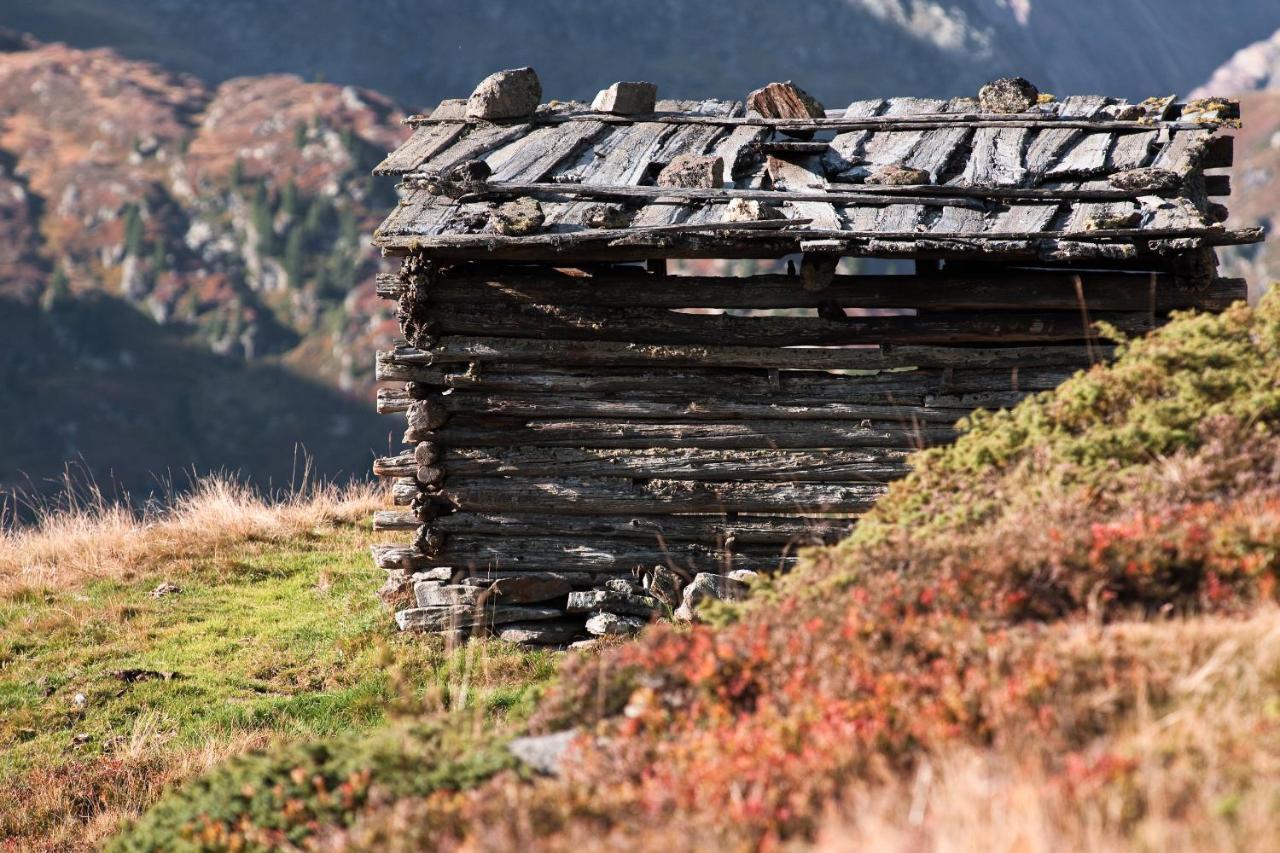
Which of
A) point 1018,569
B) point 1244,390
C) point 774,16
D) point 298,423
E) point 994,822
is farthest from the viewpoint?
point 774,16

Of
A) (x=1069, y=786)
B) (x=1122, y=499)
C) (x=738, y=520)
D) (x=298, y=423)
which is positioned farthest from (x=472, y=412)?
(x=298, y=423)

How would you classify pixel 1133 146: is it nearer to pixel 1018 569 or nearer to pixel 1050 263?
pixel 1050 263

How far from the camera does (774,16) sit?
18525 centimetres

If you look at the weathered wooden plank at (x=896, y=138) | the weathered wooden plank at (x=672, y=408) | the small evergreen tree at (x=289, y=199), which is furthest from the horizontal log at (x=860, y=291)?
the small evergreen tree at (x=289, y=199)

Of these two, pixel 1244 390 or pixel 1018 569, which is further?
pixel 1244 390

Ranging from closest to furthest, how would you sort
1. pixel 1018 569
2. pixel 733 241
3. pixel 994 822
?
pixel 994 822
pixel 1018 569
pixel 733 241

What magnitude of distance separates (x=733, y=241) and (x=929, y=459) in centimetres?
262

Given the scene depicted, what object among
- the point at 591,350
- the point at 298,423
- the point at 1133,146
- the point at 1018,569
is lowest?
the point at 298,423

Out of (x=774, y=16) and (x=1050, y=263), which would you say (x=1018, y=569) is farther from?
(x=774, y=16)

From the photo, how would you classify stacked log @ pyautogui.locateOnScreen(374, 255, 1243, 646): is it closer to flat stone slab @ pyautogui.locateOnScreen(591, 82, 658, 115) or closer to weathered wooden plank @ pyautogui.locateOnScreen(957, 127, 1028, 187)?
weathered wooden plank @ pyautogui.locateOnScreen(957, 127, 1028, 187)

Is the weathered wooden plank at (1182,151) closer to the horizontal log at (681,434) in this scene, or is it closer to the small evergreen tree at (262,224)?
the horizontal log at (681,434)

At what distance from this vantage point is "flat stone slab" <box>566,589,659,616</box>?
9375 mm

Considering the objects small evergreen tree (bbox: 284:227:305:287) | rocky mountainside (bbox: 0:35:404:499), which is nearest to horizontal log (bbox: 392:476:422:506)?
rocky mountainside (bbox: 0:35:404:499)

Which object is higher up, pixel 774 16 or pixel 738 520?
pixel 774 16
